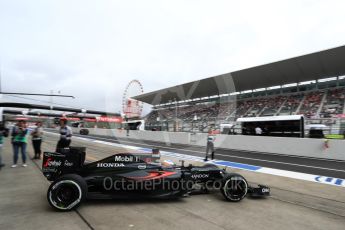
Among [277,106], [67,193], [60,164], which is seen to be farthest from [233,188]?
[277,106]

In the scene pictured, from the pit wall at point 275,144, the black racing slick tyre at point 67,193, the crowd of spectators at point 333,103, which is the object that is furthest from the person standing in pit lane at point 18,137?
the crowd of spectators at point 333,103

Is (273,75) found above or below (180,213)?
above

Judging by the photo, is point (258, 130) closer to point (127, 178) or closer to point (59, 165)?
point (127, 178)

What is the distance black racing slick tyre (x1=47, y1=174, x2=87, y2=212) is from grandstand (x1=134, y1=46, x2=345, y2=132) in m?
14.9

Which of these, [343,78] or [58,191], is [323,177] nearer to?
[58,191]

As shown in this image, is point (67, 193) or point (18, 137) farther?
point (18, 137)

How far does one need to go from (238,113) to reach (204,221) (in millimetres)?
29666

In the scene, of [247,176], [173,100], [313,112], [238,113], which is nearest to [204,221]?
[247,176]

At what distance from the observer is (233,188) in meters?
4.19

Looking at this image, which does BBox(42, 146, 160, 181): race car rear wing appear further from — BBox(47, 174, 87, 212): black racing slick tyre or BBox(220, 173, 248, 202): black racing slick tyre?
BBox(220, 173, 248, 202): black racing slick tyre

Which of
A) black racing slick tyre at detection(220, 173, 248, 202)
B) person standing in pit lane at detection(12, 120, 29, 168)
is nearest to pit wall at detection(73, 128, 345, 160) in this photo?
black racing slick tyre at detection(220, 173, 248, 202)

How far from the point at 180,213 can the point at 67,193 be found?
6.04ft

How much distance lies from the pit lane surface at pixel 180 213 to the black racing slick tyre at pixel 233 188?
0.43 feet

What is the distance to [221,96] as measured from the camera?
37.2m
